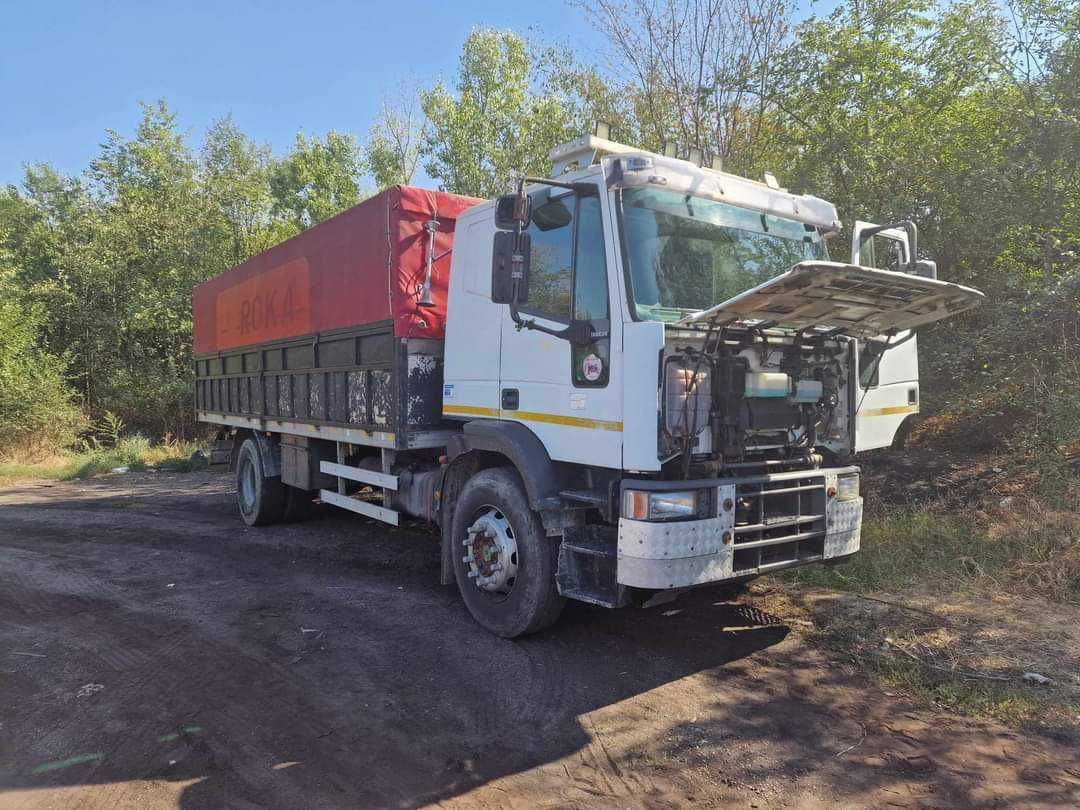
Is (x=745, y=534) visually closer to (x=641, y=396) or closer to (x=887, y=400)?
(x=641, y=396)

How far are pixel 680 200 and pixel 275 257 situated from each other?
5457mm

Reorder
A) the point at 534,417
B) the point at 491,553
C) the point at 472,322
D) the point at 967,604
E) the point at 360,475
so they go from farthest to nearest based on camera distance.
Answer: the point at 360,475, the point at 472,322, the point at 967,604, the point at 491,553, the point at 534,417

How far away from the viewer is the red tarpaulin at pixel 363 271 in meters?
5.74

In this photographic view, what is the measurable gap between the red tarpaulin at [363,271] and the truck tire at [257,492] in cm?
162

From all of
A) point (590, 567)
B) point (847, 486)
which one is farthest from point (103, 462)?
point (847, 486)

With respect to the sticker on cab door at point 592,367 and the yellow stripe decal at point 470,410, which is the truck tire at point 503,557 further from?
the sticker on cab door at point 592,367

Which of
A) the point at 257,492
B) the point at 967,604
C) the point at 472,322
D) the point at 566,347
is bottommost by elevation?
the point at 967,604

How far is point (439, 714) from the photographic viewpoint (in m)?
3.76

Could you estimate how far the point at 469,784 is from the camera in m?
3.12

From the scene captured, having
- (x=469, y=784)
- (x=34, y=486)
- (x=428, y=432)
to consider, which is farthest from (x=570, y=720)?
(x=34, y=486)

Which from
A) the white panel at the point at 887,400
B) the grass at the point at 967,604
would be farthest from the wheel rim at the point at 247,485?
the white panel at the point at 887,400

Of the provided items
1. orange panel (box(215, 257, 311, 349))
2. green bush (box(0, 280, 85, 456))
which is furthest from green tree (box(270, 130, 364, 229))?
orange panel (box(215, 257, 311, 349))

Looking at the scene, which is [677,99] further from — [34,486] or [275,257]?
[34,486]

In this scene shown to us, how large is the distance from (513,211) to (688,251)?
1083mm
